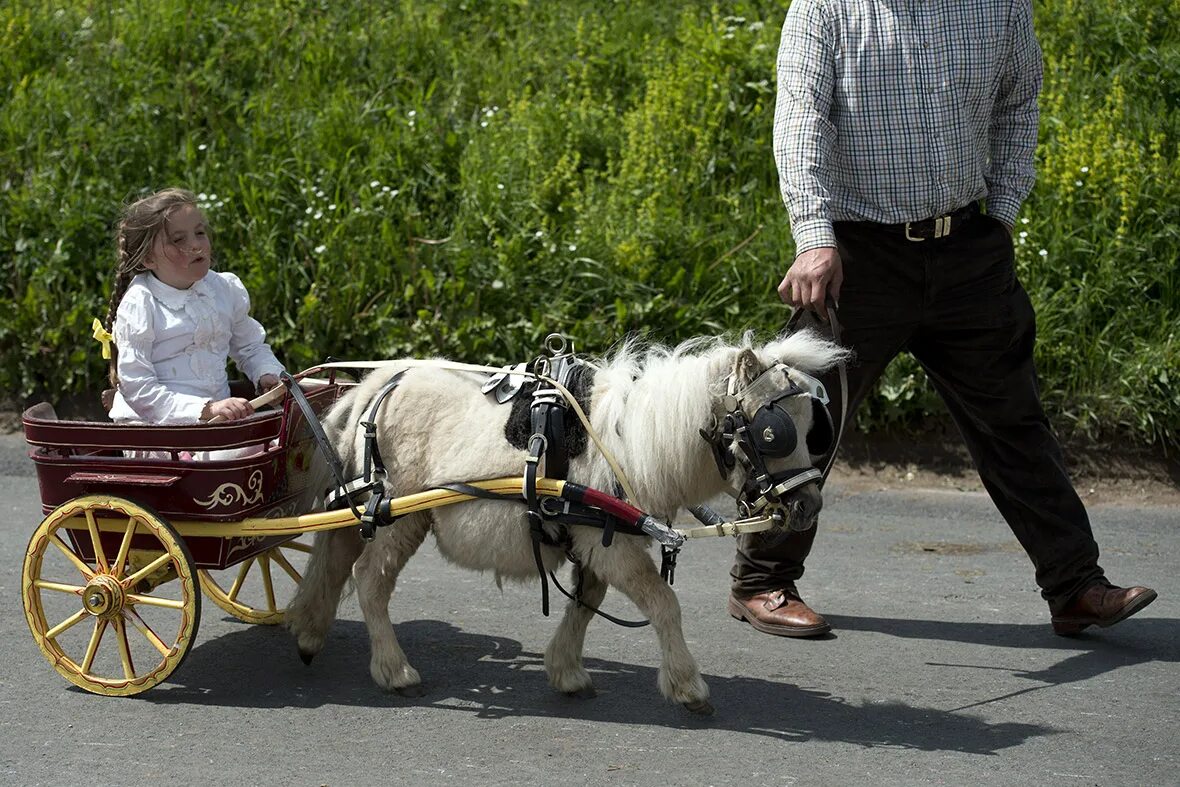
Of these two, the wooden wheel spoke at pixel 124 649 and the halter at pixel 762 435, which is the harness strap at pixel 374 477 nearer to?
the wooden wheel spoke at pixel 124 649

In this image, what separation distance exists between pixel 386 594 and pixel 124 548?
0.83 metres

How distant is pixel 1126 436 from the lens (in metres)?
6.82

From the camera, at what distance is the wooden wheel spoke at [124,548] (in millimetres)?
4219

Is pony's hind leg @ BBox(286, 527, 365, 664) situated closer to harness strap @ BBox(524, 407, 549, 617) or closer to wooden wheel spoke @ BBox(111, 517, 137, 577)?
wooden wheel spoke @ BBox(111, 517, 137, 577)

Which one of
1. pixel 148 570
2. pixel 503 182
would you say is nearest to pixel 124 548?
pixel 148 570

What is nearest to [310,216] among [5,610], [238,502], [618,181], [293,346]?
[293,346]

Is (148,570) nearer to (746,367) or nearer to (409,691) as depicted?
(409,691)

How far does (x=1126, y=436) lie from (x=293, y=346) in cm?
443

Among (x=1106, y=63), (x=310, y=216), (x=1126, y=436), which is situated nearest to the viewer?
(x=1126, y=436)

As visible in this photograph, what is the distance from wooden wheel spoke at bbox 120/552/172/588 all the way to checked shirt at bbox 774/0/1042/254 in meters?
2.25

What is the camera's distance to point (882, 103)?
4.47m

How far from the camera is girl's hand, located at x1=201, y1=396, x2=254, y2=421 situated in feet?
14.1

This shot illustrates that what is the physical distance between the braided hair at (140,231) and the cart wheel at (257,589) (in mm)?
844

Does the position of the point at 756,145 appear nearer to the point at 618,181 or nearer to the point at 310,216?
the point at 618,181
